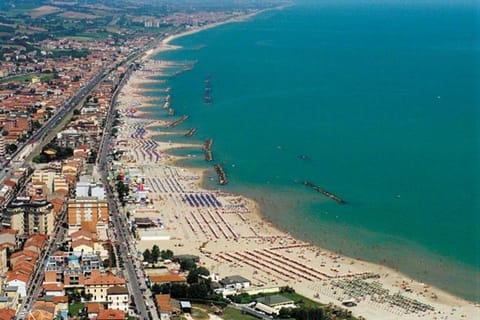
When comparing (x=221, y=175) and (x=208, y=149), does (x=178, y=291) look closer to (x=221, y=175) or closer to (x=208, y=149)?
(x=221, y=175)

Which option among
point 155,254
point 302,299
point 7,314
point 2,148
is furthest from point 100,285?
point 2,148

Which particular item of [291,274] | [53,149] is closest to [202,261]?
[291,274]

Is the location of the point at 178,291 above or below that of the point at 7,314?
below

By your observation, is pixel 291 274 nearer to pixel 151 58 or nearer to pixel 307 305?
pixel 307 305

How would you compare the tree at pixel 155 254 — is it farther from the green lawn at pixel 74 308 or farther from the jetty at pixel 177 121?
the jetty at pixel 177 121

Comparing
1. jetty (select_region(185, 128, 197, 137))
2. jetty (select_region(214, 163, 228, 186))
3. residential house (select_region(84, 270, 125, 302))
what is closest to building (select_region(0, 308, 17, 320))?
residential house (select_region(84, 270, 125, 302))

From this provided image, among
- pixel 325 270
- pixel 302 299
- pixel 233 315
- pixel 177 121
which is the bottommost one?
pixel 325 270
